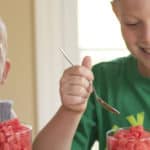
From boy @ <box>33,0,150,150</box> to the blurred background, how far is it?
66 cm

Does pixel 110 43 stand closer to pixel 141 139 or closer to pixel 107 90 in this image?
pixel 107 90

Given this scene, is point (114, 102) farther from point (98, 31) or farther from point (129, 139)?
point (98, 31)

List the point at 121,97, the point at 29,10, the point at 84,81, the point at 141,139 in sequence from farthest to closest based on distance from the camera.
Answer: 1. the point at 29,10
2. the point at 121,97
3. the point at 84,81
4. the point at 141,139

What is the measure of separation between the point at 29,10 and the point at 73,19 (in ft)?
0.57

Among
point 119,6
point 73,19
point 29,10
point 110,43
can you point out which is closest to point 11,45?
point 29,10

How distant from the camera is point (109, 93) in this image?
107 cm

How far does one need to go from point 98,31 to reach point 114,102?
81 centimetres

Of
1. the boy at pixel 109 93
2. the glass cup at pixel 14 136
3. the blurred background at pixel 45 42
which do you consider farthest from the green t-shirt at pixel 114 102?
the blurred background at pixel 45 42

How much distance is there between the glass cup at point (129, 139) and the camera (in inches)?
28.8

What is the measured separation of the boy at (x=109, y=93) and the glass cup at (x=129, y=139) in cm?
4

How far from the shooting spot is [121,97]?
1.06 metres

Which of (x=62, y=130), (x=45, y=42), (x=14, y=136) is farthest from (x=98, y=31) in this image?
(x=14, y=136)

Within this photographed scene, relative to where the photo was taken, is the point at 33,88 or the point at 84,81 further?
the point at 33,88

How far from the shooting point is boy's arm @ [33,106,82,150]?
0.95m
